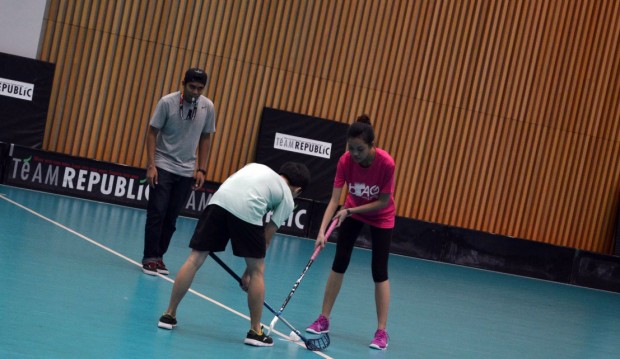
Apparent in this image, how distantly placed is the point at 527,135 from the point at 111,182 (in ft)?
21.8

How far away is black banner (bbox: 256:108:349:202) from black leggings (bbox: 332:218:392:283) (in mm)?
7101

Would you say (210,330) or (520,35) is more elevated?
(520,35)

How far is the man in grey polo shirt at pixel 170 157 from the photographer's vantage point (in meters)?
7.41

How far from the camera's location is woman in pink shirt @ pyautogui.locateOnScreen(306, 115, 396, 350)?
6195 millimetres

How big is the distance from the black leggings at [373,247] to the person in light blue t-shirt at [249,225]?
1031mm

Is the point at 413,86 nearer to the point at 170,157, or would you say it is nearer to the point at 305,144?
the point at 305,144

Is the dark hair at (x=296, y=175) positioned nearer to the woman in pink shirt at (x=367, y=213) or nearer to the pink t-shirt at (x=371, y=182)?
the woman in pink shirt at (x=367, y=213)

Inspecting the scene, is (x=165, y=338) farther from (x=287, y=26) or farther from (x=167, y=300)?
(x=287, y=26)

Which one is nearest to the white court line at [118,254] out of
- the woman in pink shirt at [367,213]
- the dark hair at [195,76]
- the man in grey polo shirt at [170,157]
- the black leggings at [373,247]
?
the man in grey polo shirt at [170,157]

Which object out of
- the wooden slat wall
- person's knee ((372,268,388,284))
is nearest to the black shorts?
person's knee ((372,268,388,284))

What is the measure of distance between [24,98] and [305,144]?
12.8 ft

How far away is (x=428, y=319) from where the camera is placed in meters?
8.00

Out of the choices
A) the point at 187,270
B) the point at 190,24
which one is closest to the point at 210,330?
the point at 187,270

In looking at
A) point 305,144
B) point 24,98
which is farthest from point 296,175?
point 305,144
